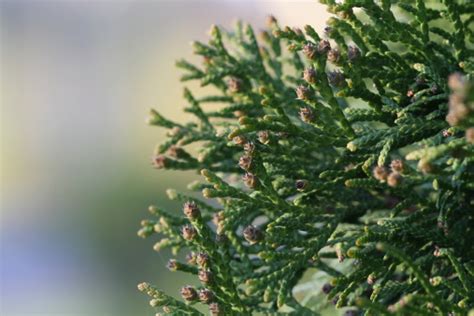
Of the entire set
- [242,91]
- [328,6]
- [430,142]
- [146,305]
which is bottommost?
[430,142]

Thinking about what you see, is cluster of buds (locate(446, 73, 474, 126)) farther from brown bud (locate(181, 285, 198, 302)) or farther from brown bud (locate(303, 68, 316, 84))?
brown bud (locate(181, 285, 198, 302))

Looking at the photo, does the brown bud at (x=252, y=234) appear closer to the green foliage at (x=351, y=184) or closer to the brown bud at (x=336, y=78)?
the green foliage at (x=351, y=184)

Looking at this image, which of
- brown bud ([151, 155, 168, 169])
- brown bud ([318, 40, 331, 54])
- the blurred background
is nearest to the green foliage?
brown bud ([318, 40, 331, 54])

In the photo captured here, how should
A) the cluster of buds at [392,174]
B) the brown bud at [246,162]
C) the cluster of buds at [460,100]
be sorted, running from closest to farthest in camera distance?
the cluster of buds at [460,100]
the cluster of buds at [392,174]
the brown bud at [246,162]

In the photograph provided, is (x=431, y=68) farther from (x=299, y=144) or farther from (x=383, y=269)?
(x=383, y=269)

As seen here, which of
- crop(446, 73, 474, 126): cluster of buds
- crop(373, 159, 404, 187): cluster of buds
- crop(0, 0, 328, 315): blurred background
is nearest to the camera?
crop(446, 73, 474, 126): cluster of buds

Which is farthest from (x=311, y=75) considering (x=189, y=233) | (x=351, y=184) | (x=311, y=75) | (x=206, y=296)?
(x=206, y=296)

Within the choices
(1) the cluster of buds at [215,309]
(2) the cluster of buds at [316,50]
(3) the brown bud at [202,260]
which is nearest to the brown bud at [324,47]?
(2) the cluster of buds at [316,50]

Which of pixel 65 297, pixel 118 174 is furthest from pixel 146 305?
pixel 118 174
